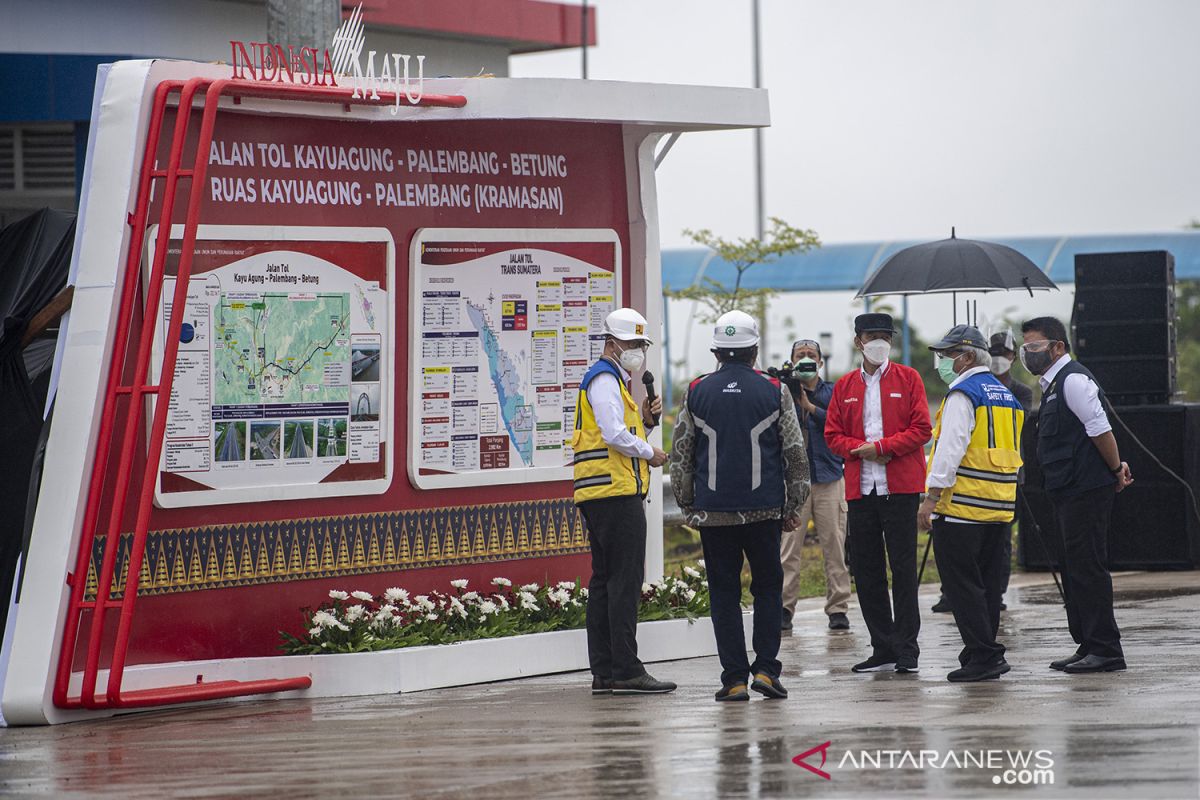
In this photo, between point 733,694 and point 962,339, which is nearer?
point 733,694

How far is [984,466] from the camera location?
9758mm

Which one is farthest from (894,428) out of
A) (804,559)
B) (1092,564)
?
(804,559)

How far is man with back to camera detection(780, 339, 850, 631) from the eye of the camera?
1252 cm

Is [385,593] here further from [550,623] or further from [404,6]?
[404,6]

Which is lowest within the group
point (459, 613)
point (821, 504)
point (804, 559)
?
point (804, 559)

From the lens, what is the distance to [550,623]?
1077 cm

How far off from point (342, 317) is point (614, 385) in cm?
170

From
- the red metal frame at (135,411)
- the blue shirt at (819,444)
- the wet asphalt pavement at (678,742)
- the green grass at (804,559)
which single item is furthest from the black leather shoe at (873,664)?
the green grass at (804,559)

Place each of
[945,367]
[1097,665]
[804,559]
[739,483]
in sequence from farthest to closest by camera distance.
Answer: [804,559]
[945,367]
[1097,665]
[739,483]

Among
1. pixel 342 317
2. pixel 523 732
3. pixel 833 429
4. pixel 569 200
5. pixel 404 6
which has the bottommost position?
pixel 523 732

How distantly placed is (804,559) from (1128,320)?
444cm

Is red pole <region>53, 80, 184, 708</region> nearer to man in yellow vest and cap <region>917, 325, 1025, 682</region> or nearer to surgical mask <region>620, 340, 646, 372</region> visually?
surgical mask <region>620, 340, 646, 372</region>

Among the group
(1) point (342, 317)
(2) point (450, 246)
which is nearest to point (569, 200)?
(2) point (450, 246)

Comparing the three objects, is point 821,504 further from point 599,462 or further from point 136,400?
point 136,400
